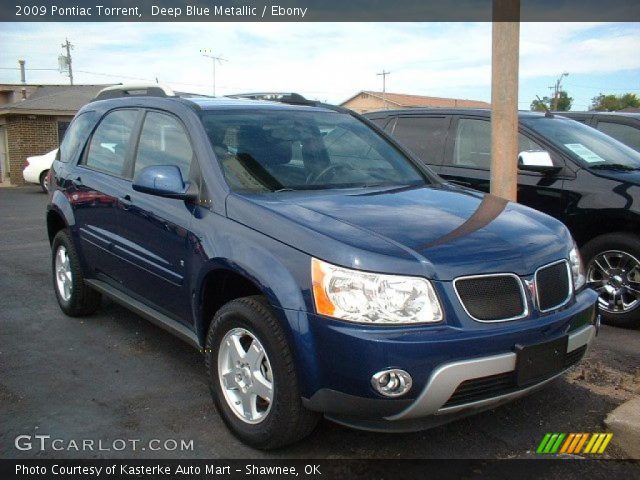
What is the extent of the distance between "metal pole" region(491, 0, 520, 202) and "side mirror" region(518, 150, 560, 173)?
77 cm

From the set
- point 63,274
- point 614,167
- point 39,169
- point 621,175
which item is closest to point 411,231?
point 621,175

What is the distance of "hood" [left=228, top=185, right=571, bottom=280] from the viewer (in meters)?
2.84

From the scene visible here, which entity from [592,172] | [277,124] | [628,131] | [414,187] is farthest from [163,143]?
[628,131]

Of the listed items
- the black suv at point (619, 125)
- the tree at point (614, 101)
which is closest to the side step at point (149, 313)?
the black suv at point (619, 125)

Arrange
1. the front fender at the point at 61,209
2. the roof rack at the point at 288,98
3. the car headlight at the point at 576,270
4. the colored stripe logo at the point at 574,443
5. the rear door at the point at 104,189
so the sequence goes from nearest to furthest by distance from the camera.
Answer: the colored stripe logo at the point at 574,443, the car headlight at the point at 576,270, the rear door at the point at 104,189, the roof rack at the point at 288,98, the front fender at the point at 61,209

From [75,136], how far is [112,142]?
86 centimetres

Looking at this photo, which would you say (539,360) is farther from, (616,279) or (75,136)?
(75,136)

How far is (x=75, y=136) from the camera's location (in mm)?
5605

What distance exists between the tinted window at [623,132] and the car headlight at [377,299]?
6.48 meters

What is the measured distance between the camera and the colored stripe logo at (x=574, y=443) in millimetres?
3270

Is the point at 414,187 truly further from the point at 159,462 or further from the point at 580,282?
the point at 159,462

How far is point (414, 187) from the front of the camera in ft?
13.3

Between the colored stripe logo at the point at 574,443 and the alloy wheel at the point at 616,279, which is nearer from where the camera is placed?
the colored stripe logo at the point at 574,443

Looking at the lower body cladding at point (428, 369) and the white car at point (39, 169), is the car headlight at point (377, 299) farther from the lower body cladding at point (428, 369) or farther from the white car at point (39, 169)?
the white car at point (39, 169)
